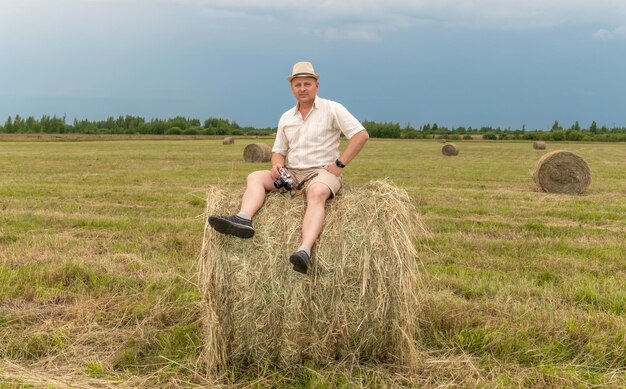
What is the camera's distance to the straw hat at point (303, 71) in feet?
15.3

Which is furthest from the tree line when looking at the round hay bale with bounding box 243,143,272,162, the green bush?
the round hay bale with bounding box 243,143,272,162

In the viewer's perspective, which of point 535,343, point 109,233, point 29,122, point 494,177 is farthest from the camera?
point 29,122

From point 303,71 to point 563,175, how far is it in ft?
40.1

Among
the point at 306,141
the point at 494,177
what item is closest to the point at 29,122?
the point at 494,177

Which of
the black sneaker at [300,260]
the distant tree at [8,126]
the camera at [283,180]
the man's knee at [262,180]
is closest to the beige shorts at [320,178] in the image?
the camera at [283,180]

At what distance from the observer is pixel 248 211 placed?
4234mm

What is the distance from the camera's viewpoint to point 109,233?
8227 mm

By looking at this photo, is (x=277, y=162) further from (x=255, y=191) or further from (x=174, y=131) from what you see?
(x=174, y=131)

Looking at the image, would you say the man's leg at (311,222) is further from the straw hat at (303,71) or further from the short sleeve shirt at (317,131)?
the straw hat at (303,71)

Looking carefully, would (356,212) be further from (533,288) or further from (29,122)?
(29,122)

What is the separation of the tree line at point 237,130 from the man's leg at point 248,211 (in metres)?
62.3

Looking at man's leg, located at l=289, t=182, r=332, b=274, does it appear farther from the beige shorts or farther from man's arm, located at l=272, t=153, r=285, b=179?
man's arm, located at l=272, t=153, r=285, b=179

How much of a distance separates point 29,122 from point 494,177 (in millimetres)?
98770

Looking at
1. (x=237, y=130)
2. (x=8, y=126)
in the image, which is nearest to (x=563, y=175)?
(x=237, y=130)
